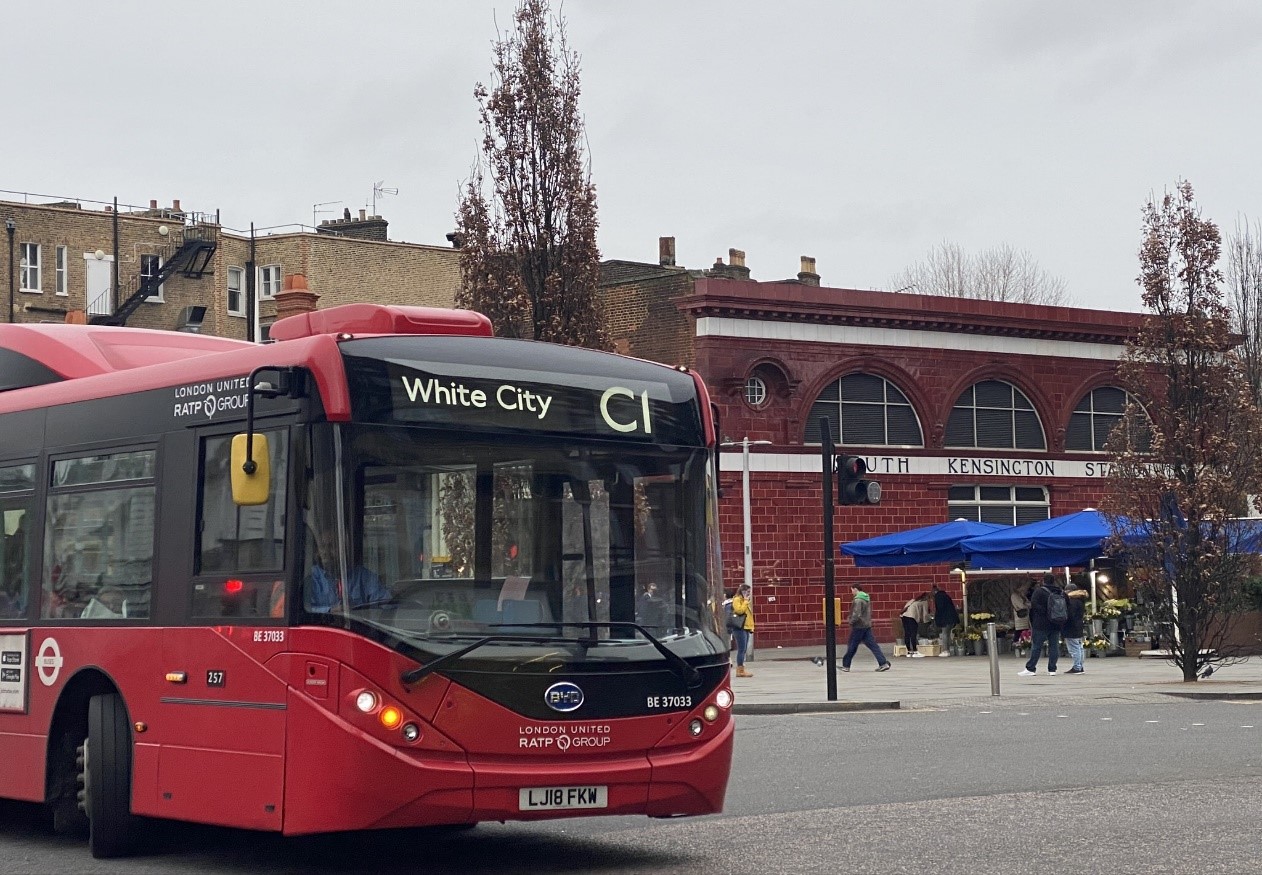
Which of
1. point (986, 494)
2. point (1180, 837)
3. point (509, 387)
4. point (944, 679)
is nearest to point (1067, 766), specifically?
point (1180, 837)

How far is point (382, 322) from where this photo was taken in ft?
33.7

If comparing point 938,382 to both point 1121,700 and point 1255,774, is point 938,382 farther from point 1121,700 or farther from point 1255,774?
point 1255,774

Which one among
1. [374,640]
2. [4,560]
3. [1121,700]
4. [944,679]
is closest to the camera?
[374,640]

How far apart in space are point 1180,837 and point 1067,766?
14.4 feet

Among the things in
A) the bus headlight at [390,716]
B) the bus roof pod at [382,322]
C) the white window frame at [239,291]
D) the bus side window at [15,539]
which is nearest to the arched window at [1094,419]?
the white window frame at [239,291]

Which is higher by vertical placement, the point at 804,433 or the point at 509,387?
the point at 804,433

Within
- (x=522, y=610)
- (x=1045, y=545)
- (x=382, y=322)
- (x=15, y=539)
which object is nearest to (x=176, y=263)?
(x=1045, y=545)

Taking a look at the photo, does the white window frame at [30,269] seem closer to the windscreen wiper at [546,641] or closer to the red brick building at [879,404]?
the red brick building at [879,404]

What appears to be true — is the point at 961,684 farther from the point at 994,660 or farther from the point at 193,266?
the point at 193,266

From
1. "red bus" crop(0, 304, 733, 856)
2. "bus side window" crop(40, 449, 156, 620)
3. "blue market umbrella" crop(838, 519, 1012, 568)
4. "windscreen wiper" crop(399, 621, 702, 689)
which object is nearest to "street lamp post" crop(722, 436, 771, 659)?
"blue market umbrella" crop(838, 519, 1012, 568)

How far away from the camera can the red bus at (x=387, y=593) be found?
30.0ft

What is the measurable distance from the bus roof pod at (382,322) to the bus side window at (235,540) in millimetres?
759

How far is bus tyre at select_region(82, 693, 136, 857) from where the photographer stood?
10383 mm

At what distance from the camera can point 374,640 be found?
29.8 feet
